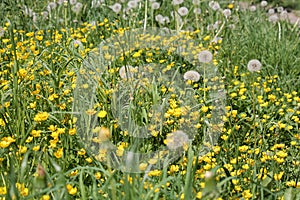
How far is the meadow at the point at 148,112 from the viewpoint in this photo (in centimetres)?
190

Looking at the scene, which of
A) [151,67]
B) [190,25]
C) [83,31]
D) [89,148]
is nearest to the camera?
[89,148]

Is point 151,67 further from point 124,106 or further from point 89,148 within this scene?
point 89,148

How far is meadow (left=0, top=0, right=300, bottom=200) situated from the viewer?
1899 mm

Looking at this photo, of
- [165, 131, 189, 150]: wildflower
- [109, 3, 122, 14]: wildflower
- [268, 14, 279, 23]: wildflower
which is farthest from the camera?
[268, 14, 279, 23]: wildflower

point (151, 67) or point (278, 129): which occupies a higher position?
point (151, 67)

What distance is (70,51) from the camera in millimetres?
3352

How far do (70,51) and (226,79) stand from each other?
3.41 ft

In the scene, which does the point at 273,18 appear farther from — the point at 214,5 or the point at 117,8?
the point at 117,8

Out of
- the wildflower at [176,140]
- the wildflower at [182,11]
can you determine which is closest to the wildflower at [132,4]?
the wildflower at [182,11]

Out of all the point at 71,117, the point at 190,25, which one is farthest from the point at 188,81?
the point at 190,25

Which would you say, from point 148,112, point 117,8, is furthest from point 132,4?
point 148,112

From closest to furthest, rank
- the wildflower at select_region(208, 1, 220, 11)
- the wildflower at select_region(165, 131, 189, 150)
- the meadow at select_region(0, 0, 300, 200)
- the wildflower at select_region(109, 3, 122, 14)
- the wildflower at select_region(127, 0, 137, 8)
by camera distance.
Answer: the meadow at select_region(0, 0, 300, 200), the wildflower at select_region(165, 131, 189, 150), the wildflower at select_region(109, 3, 122, 14), the wildflower at select_region(127, 0, 137, 8), the wildflower at select_region(208, 1, 220, 11)

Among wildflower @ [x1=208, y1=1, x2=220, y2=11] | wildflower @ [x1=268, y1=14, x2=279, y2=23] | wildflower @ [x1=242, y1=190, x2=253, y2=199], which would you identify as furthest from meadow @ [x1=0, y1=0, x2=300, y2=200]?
wildflower @ [x1=268, y1=14, x2=279, y2=23]

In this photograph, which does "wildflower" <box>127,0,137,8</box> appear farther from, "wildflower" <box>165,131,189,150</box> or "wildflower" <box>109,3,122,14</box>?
"wildflower" <box>165,131,189,150</box>
